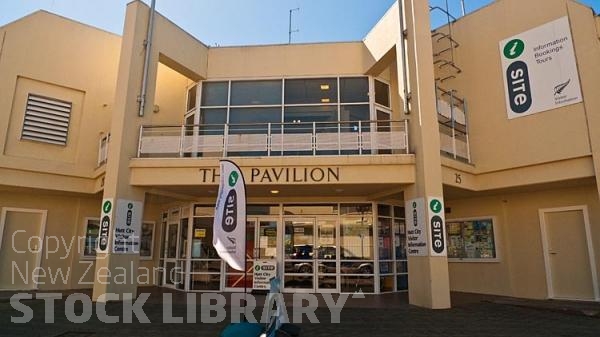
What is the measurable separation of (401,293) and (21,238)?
10.5 m

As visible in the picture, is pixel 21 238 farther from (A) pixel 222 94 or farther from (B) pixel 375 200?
(B) pixel 375 200

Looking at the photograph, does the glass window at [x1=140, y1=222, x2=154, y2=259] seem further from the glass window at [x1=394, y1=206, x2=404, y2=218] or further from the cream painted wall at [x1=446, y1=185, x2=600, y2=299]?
the cream painted wall at [x1=446, y1=185, x2=600, y2=299]

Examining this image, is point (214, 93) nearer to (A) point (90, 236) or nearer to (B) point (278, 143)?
(B) point (278, 143)

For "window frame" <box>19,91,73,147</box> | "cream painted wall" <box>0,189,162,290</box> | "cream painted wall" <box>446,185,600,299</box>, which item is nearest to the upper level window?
"window frame" <box>19,91,73,147</box>

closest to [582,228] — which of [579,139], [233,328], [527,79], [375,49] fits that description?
[579,139]

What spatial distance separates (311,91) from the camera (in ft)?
39.2

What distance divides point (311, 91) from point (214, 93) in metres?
2.88

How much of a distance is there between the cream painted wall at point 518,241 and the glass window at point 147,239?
9240 millimetres

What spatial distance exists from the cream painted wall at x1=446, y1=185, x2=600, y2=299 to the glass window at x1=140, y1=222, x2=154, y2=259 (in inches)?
364

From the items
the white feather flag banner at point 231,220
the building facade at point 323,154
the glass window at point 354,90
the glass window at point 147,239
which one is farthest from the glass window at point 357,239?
the glass window at point 147,239

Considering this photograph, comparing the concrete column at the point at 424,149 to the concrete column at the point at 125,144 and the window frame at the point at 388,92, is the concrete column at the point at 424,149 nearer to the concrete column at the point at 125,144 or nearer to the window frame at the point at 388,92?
the window frame at the point at 388,92

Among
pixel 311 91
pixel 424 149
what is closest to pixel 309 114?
pixel 311 91

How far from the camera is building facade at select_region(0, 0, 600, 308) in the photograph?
9.20 m

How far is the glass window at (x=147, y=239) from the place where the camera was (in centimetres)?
1284
